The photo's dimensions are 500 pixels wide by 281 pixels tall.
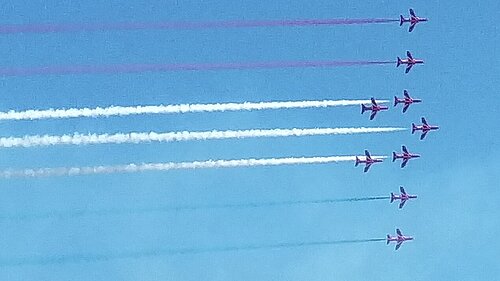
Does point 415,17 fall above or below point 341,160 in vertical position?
above

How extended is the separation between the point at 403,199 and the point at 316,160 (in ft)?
34.8

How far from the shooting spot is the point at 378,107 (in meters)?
76.8

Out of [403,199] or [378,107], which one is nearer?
[378,107]

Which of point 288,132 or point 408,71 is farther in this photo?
point 408,71

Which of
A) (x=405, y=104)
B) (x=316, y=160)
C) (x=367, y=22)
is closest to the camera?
(x=367, y=22)

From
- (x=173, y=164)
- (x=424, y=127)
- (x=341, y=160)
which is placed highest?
(x=424, y=127)

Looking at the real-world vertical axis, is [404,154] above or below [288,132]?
above

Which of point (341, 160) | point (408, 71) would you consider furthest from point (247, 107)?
point (408, 71)

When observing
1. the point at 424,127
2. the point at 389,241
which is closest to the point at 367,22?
the point at 424,127

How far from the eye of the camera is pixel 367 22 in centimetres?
6919

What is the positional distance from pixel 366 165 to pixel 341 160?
9.59ft

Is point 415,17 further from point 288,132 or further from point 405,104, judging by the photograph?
point 288,132

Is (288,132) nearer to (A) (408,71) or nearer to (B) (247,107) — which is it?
(B) (247,107)

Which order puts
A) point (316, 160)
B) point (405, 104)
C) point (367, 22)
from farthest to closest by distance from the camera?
A: point (405, 104) → point (316, 160) → point (367, 22)
